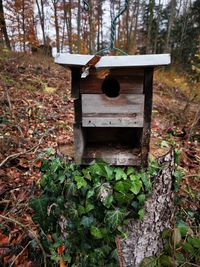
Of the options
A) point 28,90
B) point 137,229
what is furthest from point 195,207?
point 28,90

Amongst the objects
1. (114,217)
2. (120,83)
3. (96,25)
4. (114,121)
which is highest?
(96,25)

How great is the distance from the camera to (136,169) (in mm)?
1720

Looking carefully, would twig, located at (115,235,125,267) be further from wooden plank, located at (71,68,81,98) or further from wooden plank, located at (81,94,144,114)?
wooden plank, located at (71,68,81,98)

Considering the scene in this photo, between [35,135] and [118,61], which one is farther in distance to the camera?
[35,135]

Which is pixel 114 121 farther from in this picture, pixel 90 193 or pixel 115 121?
pixel 90 193

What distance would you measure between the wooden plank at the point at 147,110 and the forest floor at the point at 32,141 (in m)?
0.25

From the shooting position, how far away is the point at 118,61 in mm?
1340

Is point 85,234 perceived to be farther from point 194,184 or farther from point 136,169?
point 194,184

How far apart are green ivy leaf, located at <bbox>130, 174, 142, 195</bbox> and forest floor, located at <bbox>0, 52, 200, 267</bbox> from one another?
345 millimetres

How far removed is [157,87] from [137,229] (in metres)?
8.21

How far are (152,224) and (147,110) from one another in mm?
996

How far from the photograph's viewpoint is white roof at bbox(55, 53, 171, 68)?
1.30m

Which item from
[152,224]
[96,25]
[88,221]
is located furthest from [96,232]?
[96,25]

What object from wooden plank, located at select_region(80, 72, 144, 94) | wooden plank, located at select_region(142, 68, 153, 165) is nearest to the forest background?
wooden plank, located at select_region(142, 68, 153, 165)
